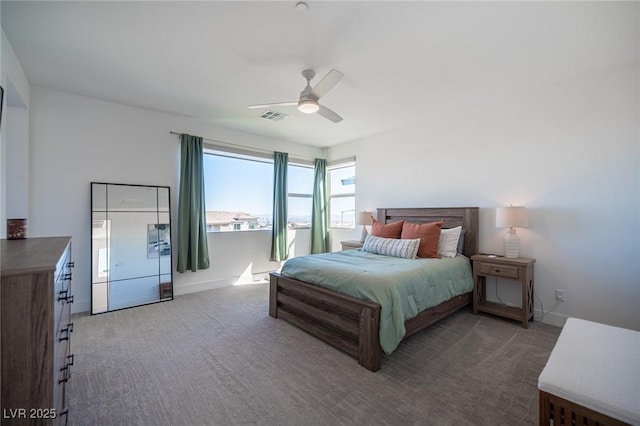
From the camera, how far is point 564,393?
117 centimetres

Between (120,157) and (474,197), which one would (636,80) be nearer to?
(474,197)

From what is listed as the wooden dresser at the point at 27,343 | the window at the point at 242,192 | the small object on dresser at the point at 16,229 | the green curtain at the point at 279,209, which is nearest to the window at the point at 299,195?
the window at the point at 242,192

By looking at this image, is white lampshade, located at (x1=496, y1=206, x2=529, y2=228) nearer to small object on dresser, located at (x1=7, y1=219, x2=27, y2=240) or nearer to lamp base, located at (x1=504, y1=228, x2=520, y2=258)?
lamp base, located at (x1=504, y1=228, x2=520, y2=258)

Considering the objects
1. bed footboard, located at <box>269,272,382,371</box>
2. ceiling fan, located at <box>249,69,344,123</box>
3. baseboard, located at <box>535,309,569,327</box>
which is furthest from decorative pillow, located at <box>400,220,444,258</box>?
ceiling fan, located at <box>249,69,344,123</box>

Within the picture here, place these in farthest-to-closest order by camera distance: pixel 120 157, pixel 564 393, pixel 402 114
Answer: pixel 402 114 → pixel 120 157 → pixel 564 393

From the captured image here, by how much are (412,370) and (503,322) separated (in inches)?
64.1

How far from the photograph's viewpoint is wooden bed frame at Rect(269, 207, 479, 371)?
2.13m

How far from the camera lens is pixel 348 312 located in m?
2.34

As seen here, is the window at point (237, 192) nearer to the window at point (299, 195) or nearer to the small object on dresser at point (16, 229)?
the window at point (299, 195)

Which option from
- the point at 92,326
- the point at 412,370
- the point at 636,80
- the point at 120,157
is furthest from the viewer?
the point at 120,157

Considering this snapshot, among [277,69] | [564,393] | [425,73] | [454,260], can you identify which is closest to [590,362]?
[564,393]

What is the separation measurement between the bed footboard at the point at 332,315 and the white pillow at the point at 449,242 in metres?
1.67

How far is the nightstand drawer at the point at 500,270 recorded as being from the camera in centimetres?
293

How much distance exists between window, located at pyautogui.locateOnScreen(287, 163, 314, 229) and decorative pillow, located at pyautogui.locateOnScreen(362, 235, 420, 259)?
2.08 metres
